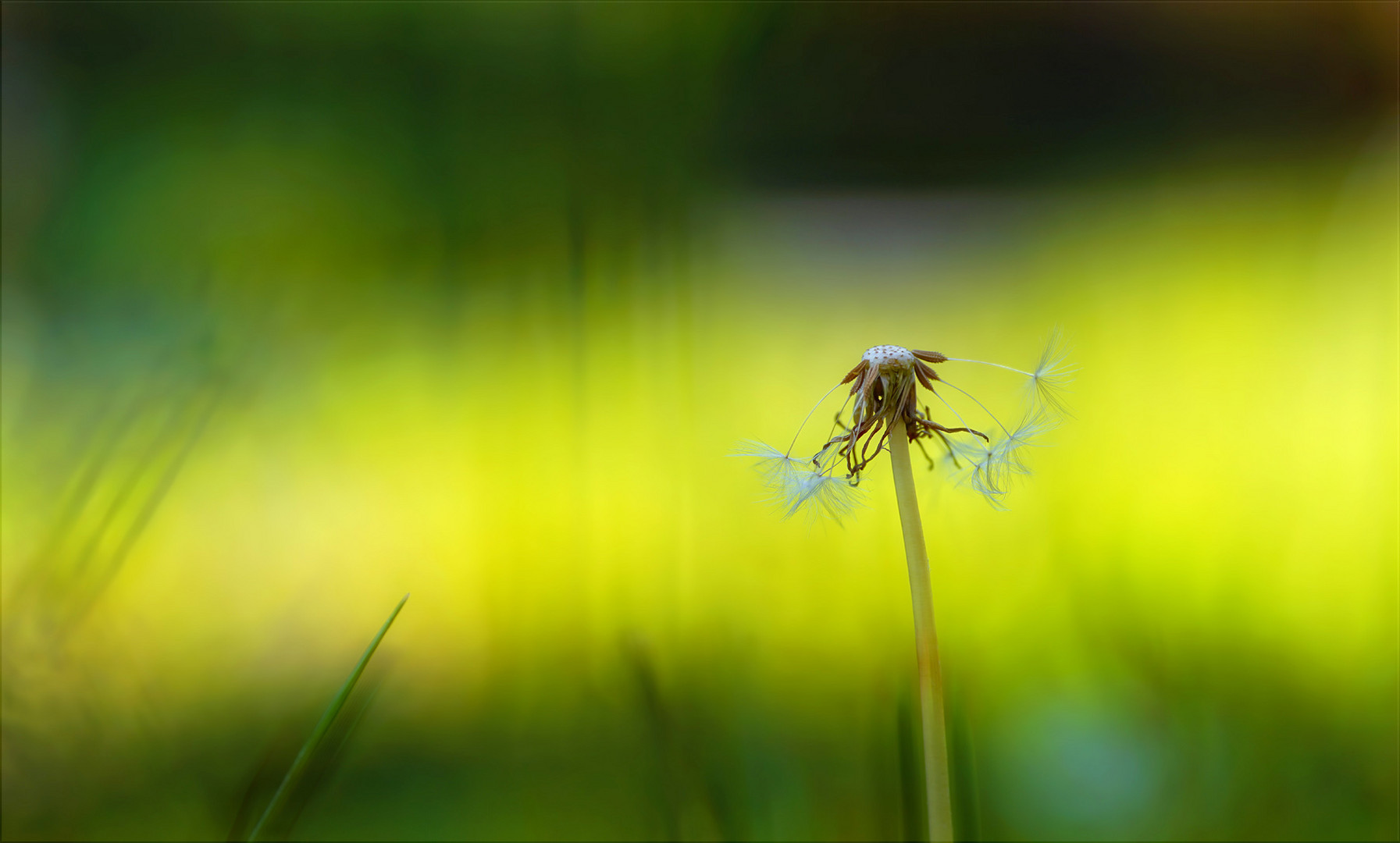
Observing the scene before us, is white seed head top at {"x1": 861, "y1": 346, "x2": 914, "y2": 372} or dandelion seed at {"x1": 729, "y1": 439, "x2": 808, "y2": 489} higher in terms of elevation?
white seed head top at {"x1": 861, "y1": 346, "x2": 914, "y2": 372}

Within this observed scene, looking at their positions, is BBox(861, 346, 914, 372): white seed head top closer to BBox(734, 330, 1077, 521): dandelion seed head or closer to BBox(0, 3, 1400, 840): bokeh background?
BBox(734, 330, 1077, 521): dandelion seed head

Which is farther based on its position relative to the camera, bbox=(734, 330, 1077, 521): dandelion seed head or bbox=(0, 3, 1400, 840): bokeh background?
bbox=(0, 3, 1400, 840): bokeh background

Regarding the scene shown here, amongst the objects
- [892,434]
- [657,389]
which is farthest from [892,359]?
[657,389]

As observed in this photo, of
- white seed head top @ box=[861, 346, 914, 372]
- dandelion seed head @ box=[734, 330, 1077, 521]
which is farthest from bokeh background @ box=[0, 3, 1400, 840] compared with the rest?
white seed head top @ box=[861, 346, 914, 372]

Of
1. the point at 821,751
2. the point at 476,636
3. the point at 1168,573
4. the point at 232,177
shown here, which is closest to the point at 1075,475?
the point at 1168,573

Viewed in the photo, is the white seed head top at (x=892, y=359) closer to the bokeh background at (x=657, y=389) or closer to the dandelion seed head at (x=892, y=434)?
the dandelion seed head at (x=892, y=434)

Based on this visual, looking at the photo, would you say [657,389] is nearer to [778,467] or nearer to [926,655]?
[778,467]

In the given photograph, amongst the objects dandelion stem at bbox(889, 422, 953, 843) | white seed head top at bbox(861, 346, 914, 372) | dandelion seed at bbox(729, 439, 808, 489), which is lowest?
dandelion stem at bbox(889, 422, 953, 843)
